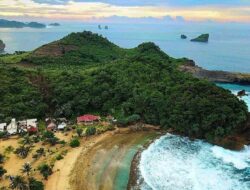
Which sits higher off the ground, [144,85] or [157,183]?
[144,85]

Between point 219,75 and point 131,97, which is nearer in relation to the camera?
point 131,97

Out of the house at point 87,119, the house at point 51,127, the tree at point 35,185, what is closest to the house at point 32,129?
the house at point 51,127

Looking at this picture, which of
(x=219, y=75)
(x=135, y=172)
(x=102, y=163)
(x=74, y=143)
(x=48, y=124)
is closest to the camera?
(x=135, y=172)

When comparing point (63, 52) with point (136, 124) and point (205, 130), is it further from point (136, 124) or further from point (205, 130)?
point (205, 130)

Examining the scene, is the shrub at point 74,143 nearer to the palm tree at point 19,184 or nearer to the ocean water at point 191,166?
the ocean water at point 191,166

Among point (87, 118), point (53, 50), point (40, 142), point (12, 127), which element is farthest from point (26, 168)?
point (53, 50)

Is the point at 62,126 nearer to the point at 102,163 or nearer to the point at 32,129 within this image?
the point at 32,129

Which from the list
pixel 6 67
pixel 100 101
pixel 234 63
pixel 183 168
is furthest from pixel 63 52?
pixel 234 63
